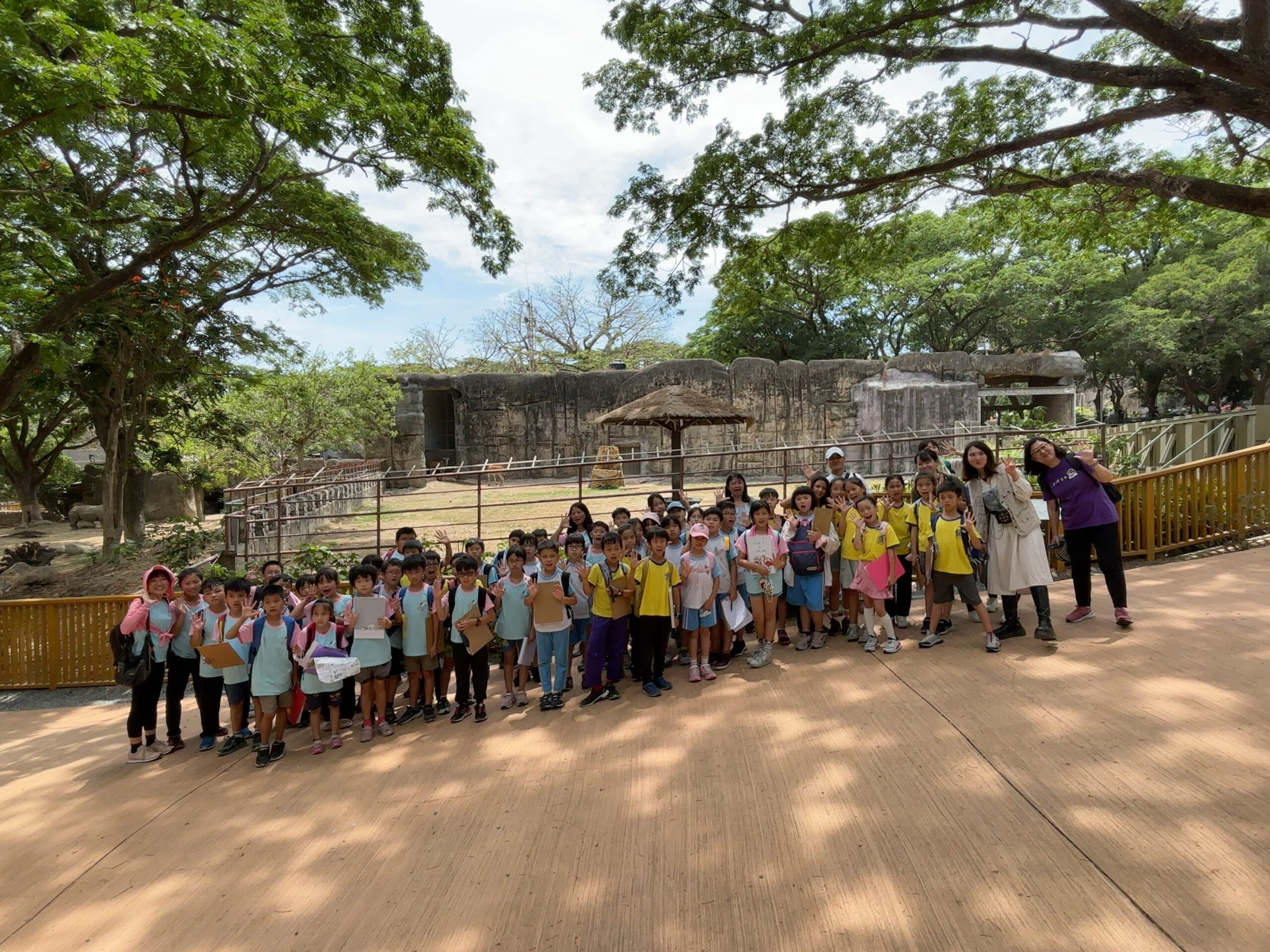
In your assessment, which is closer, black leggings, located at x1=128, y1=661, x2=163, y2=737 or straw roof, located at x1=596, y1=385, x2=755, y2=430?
black leggings, located at x1=128, y1=661, x2=163, y2=737

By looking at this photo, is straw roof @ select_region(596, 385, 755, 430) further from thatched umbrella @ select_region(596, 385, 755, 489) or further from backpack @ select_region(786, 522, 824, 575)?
backpack @ select_region(786, 522, 824, 575)

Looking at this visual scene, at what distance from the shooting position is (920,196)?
9383 mm

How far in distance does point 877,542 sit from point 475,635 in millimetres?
2781

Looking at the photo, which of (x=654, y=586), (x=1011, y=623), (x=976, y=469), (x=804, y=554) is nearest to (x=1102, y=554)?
(x=1011, y=623)

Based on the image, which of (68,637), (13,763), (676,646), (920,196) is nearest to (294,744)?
(13,763)

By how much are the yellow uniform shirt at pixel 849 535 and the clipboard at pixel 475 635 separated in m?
2.54

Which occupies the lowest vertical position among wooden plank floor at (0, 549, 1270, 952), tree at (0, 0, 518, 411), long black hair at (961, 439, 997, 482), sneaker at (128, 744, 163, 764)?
sneaker at (128, 744, 163, 764)

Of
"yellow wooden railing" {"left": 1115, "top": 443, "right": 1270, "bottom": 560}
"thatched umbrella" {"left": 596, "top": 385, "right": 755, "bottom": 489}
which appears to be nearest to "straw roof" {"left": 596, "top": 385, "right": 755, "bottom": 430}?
"thatched umbrella" {"left": 596, "top": 385, "right": 755, "bottom": 489}

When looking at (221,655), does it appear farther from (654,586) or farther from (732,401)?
(732,401)

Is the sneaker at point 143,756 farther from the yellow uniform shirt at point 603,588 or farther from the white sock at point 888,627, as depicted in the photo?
the white sock at point 888,627

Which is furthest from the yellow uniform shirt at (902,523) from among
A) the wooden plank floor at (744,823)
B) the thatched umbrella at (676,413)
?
the thatched umbrella at (676,413)

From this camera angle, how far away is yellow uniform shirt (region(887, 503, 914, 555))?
4.89 metres

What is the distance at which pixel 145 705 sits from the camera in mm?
4484

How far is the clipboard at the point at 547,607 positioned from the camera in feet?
15.1
